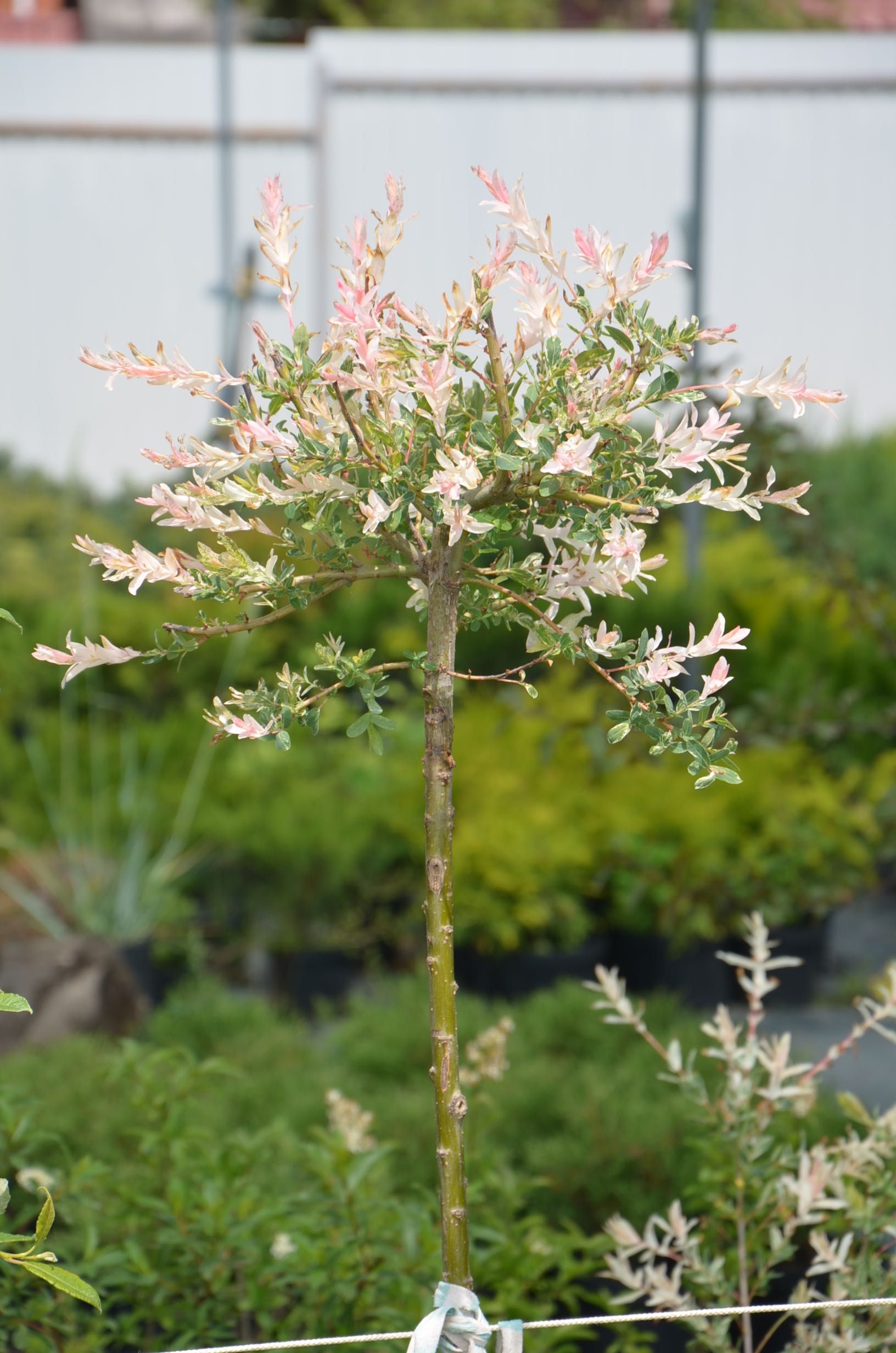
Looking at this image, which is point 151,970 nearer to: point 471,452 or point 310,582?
point 310,582

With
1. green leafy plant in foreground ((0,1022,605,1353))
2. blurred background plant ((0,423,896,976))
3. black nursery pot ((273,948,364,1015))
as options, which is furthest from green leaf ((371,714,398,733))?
black nursery pot ((273,948,364,1015))

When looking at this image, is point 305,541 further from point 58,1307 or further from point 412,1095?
point 412,1095

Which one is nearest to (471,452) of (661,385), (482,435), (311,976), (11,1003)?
(482,435)

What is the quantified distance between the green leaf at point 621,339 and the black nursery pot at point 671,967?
2.24 meters

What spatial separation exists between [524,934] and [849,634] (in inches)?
55.7

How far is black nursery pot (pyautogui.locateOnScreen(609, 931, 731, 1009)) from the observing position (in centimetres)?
290

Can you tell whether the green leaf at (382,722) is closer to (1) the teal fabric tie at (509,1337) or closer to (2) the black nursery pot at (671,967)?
(1) the teal fabric tie at (509,1337)

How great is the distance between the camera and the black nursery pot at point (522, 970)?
9.37 ft

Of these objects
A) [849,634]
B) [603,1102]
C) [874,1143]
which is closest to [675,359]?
[874,1143]

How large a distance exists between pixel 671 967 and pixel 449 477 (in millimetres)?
2363

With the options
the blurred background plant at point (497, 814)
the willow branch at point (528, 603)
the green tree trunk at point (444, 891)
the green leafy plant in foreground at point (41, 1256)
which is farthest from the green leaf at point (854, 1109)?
the blurred background plant at point (497, 814)

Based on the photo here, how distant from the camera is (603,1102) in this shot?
175 centimetres

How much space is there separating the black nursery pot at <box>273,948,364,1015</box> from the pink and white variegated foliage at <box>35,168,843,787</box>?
2297mm

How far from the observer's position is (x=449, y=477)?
0.72 metres
